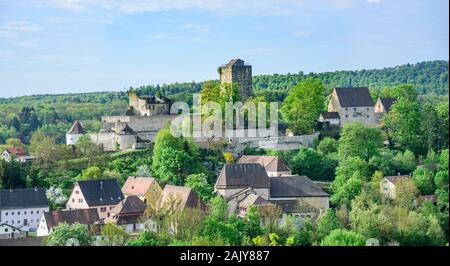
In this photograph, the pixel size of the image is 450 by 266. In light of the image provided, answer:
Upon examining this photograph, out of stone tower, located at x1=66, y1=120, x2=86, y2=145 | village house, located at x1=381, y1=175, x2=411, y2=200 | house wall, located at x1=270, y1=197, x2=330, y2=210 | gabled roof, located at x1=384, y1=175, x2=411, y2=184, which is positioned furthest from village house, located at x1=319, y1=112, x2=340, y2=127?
stone tower, located at x1=66, y1=120, x2=86, y2=145

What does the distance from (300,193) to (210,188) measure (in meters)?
1.91

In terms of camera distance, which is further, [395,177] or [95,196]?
[395,177]

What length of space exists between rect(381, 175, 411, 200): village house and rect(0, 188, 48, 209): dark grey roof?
7.16 metres

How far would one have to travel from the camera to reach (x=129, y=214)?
17.0m

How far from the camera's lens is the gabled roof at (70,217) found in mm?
16406

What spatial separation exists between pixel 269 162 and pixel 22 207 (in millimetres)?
5932

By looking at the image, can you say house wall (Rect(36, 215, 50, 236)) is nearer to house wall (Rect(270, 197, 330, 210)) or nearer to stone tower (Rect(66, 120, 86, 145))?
house wall (Rect(270, 197, 330, 210))

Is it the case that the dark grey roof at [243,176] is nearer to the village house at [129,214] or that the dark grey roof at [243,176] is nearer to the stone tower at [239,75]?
the village house at [129,214]

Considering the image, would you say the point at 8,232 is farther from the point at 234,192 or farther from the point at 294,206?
the point at 294,206

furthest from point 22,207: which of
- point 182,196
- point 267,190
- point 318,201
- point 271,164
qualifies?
point 318,201

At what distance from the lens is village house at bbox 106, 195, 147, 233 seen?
1638 centimetres

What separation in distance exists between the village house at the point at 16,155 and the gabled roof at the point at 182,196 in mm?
5326
